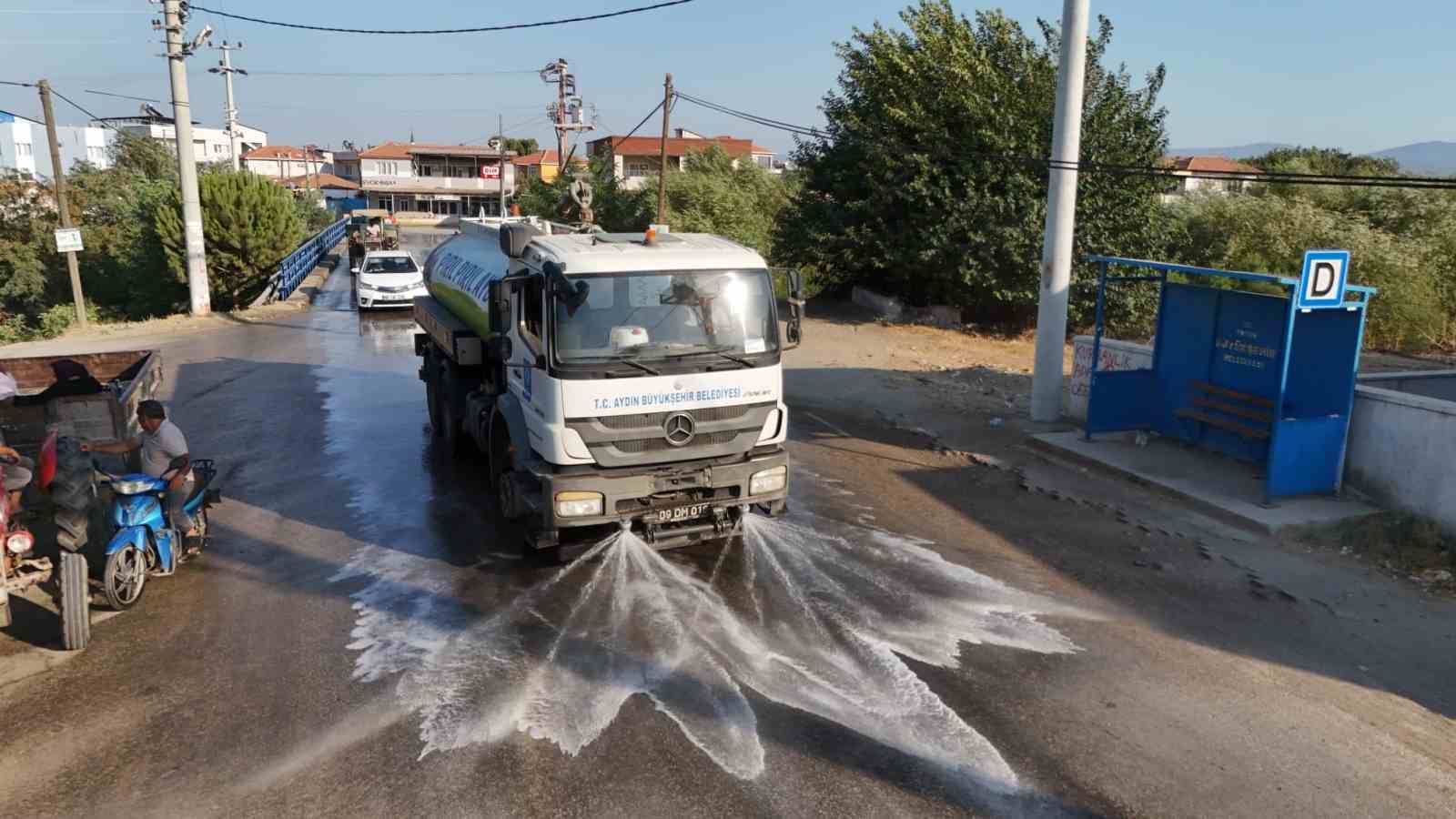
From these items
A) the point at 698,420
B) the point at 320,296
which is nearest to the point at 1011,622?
the point at 698,420

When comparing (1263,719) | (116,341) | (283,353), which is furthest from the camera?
(116,341)

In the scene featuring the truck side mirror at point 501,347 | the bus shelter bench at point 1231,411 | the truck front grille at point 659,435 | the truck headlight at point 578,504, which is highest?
the truck side mirror at point 501,347

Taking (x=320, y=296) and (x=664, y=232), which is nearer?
(x=664, y=232)

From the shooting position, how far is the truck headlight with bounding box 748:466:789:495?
773 cm

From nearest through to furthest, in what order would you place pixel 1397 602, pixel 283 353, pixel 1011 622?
pixel 1011 622 < pixel 1397 602 < pixel 283 353

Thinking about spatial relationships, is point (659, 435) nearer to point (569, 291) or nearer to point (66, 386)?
point (569, 291)

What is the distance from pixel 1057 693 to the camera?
598 centimetres

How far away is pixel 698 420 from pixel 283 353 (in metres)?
14.7

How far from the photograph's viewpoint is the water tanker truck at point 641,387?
719cm

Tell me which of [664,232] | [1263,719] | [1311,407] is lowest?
[1263,719]

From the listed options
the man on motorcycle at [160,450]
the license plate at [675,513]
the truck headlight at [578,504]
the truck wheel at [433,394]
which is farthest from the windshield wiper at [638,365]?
the truck wheel at [433,394]

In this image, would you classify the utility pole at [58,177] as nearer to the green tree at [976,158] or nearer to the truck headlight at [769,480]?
the green tree at [976,158]

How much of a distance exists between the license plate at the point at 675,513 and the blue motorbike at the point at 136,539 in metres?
3.74

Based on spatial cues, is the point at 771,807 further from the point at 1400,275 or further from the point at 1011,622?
the point at 1400,275
